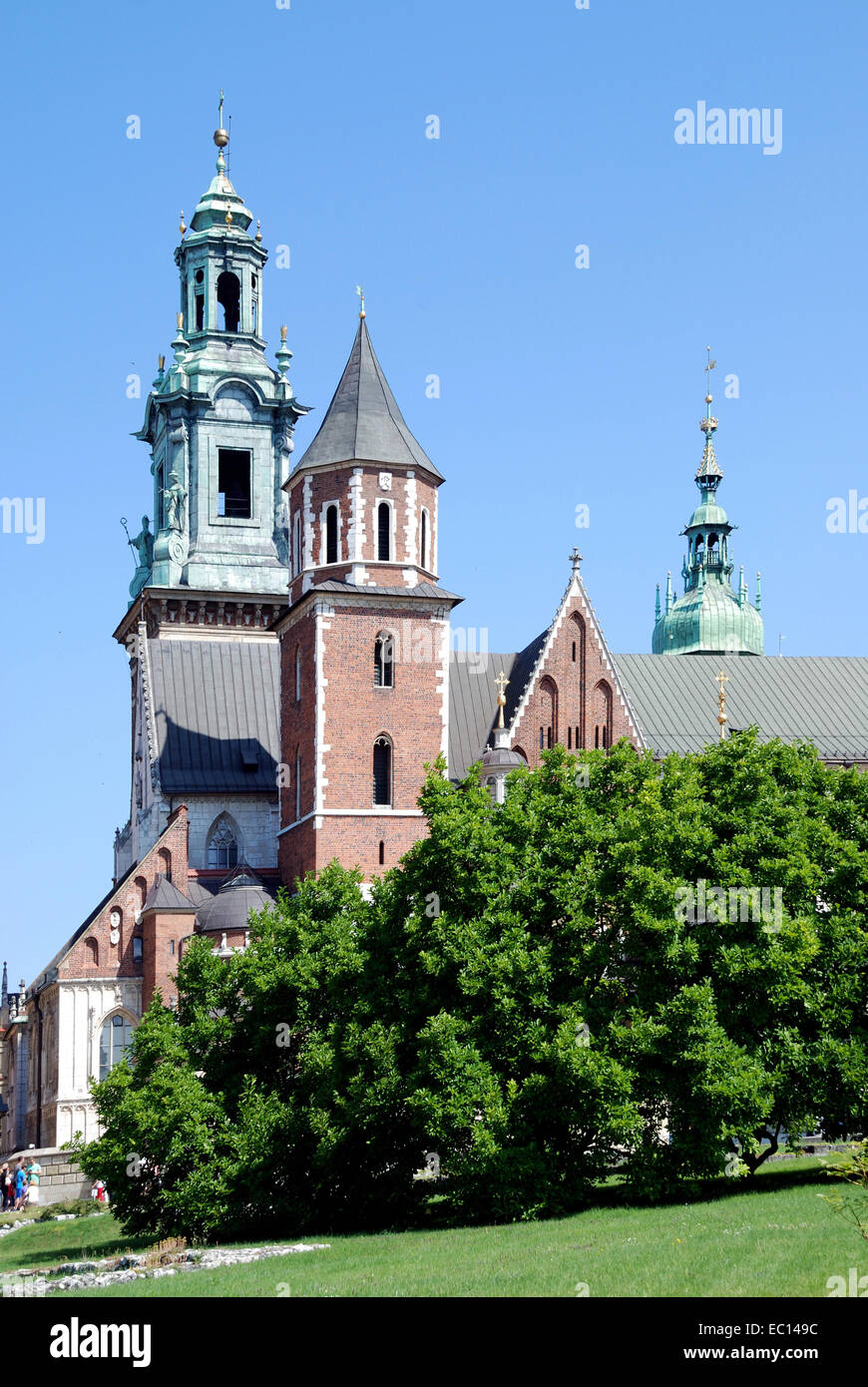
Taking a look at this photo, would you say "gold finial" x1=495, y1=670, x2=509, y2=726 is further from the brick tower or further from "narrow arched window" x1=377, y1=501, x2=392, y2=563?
"narrow arched window" x1=377, y1=501, x2=392, y2=563

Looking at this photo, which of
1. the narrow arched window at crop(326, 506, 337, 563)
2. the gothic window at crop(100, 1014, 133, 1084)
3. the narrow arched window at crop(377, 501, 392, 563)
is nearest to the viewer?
the narrow arched window at crop(377, 501, 392, 563)

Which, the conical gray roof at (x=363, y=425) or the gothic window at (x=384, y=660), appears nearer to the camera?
the gothic window at (x=384, y=660)

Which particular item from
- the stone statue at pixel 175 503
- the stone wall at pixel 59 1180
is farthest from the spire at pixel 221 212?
the stone wall at pixel 59 1180

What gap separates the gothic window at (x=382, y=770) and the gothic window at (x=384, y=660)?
1809 mm

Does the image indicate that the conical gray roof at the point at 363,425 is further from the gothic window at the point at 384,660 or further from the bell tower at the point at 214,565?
the bell tower at the point at 214,565

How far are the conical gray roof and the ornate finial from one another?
14.4m

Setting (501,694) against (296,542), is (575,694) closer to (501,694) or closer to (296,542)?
(501,694)

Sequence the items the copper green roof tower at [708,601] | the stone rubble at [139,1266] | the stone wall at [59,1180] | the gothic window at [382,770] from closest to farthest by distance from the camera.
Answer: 1. the stone rubble at [139,1266]
2. the stone wall at [59,1180]
3. the gothic window at [382,770]
4. the copper green roof tower at [708,601]

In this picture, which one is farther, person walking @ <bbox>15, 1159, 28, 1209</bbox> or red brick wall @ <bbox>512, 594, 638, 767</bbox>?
red brick wall @ <bbox>512, 594, 638, 767</bbox>

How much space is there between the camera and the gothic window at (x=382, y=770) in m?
53.9

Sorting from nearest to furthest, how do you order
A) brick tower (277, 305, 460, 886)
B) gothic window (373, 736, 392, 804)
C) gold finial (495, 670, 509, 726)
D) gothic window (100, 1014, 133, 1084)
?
brick tower (277, 305, 460, 886) → gothic window (373, 736, 392, 804) → gold finial (495, 670, 509, 726) → gothic window (100, 1014, 133, 1084)

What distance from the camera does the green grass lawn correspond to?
23.8 m

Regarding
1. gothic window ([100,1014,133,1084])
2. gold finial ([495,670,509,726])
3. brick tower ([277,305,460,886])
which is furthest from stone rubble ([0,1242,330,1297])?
gold finial ([495,670,509,726])
